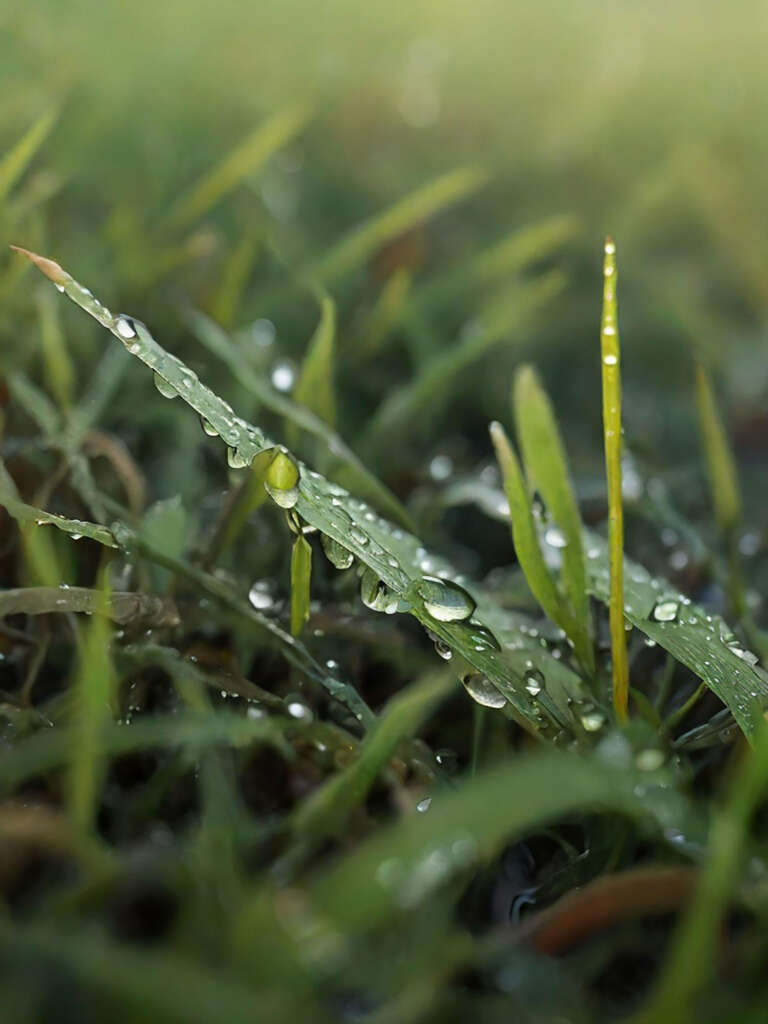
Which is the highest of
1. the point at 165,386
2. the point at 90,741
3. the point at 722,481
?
the point at 722,481

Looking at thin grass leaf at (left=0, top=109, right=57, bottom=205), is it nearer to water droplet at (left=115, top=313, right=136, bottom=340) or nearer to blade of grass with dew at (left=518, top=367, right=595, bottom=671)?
water droplet at (left=115, top=313, right=136, bottom=340)

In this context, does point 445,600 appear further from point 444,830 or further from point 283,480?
point 444,830

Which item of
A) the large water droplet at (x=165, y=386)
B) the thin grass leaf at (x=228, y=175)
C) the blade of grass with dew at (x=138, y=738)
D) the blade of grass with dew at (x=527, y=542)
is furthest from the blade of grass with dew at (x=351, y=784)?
the thin grass leaf at (x=228, y=175)

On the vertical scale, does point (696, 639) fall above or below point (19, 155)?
below

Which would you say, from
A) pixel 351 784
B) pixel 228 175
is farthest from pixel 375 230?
pixel 351 784

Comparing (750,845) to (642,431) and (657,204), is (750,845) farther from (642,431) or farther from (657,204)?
(657,204)

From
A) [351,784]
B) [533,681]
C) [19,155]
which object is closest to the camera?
[351,784]

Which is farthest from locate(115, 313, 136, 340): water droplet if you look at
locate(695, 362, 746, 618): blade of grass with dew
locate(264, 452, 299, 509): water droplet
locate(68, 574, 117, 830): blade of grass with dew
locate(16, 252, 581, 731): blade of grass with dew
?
locate(695, 362, 746, 618): blade of grass with dew
